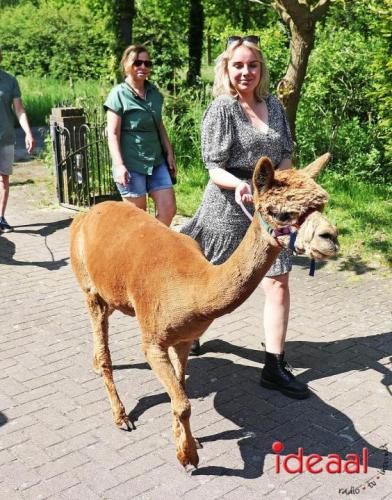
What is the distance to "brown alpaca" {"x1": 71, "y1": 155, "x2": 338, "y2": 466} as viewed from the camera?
8.77 feet

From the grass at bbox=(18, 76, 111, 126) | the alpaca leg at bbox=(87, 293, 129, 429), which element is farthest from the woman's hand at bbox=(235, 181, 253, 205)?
the grass at bbox=(18, 76, 111, 126)

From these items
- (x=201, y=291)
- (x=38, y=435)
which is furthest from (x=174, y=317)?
(x=38, y=435)

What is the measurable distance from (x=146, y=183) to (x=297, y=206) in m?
3.35

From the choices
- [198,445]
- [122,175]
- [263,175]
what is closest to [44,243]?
[122,175]

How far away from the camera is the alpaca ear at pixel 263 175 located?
2.62 meters

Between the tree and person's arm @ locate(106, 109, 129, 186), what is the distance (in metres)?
2.59

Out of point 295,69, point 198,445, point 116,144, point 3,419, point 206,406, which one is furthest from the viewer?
point 295,69

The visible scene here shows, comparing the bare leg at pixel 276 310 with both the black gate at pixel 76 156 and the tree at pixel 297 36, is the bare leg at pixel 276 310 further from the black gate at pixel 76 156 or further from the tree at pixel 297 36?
the black gate at pixel 76 156

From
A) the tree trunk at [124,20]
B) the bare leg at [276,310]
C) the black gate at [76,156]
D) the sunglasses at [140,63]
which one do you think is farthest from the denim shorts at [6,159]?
the tree trunk at [124,20]

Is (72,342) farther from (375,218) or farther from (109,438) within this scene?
(375,218)

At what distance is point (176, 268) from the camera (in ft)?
10.8

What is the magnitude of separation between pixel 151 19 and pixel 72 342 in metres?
18.7

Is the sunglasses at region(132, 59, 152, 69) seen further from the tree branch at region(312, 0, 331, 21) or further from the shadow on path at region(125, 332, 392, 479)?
the shadow on path at region(125, 332, 392, 479)

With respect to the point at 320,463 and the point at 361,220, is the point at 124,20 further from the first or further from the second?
the point at 320,463
